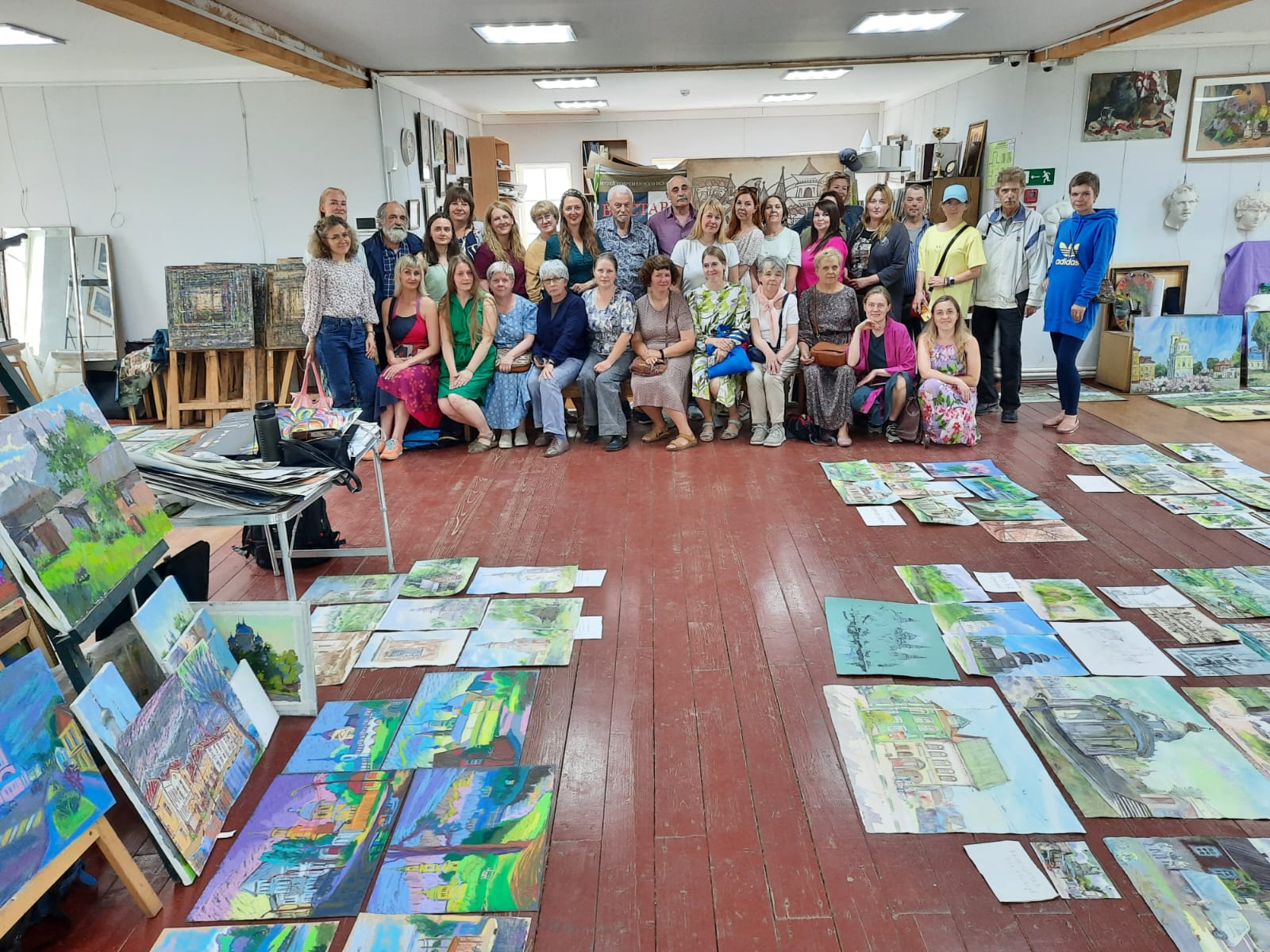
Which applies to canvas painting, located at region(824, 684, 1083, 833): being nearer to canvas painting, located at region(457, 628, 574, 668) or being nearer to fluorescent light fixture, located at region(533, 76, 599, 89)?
canvas painting, located at region(457, 628, 574, 668)

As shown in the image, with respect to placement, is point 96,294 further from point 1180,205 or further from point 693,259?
point 1180,205

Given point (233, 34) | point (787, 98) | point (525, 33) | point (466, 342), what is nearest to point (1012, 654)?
point (466, 342)

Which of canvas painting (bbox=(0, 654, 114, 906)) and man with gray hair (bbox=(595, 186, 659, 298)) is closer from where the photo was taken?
canvas painting (bbox=(0, 654, 114, 906))

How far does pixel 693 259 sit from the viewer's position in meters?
5.62

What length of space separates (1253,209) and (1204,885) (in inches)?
264


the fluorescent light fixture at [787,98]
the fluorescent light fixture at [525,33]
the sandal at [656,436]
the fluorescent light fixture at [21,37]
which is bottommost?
the sandal at [656,436]

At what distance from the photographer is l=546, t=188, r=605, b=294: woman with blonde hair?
5.63m

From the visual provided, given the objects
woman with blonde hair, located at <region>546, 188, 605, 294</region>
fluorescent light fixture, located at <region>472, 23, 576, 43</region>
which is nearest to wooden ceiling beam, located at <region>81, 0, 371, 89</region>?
fluorescent light fixture, located at <region>472, 23, 576, 43</region>

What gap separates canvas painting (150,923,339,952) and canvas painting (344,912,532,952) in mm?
73

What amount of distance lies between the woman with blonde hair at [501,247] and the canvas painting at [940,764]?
3837 mm

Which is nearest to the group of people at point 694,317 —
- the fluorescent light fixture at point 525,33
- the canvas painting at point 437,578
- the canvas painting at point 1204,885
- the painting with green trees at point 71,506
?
the fluorescent light fixture at point 525,33

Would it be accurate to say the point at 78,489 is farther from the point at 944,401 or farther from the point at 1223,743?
the point at 944,401

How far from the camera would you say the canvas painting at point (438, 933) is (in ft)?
6.00

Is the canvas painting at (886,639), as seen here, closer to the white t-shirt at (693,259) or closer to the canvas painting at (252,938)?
the canvas painting at (252,938)
